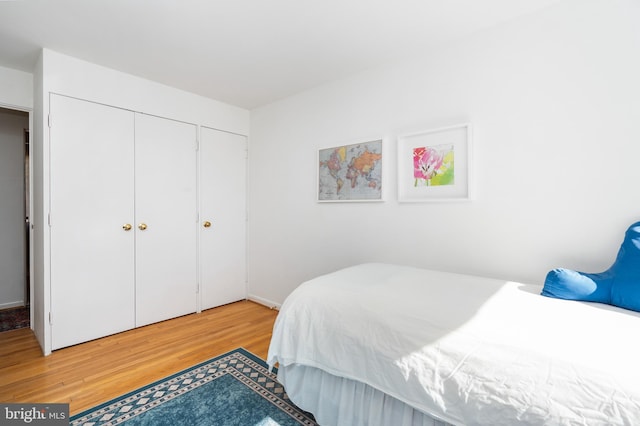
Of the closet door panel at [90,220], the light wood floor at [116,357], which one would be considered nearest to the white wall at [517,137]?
the light wood floor at [116,357]

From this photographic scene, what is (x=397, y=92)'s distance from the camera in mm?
2586

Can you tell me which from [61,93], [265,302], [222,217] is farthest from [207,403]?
[61,93]

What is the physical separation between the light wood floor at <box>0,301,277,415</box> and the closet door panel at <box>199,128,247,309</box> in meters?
0.47

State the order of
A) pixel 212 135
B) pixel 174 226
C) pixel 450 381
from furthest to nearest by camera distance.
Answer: pixel 212 135
pixel 174 226
pixel 450 381

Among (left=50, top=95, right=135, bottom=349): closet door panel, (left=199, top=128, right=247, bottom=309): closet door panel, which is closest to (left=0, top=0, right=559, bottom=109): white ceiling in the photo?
(left=50, top=95, right=135, bottom=349): closet door panel

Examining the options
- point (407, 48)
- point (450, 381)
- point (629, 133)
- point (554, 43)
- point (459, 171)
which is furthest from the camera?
point (407, 48)

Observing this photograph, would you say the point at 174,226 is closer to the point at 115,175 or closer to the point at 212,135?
the point at 115,175

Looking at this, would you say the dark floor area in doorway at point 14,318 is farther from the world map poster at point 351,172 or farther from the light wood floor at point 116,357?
the world map poster at point 351,172

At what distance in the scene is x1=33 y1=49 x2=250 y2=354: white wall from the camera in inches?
98.0

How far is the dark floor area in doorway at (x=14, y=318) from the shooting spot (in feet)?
10.1

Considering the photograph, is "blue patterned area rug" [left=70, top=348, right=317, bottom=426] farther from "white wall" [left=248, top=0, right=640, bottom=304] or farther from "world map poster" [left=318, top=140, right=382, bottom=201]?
"world map poster" [left=318, top=140, right=382, bottom=201]

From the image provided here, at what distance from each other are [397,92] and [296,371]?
7.51 ft

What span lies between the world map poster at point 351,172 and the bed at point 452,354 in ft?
3.34

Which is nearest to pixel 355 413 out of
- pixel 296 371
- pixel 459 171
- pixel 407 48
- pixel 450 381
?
pixel 296 371
